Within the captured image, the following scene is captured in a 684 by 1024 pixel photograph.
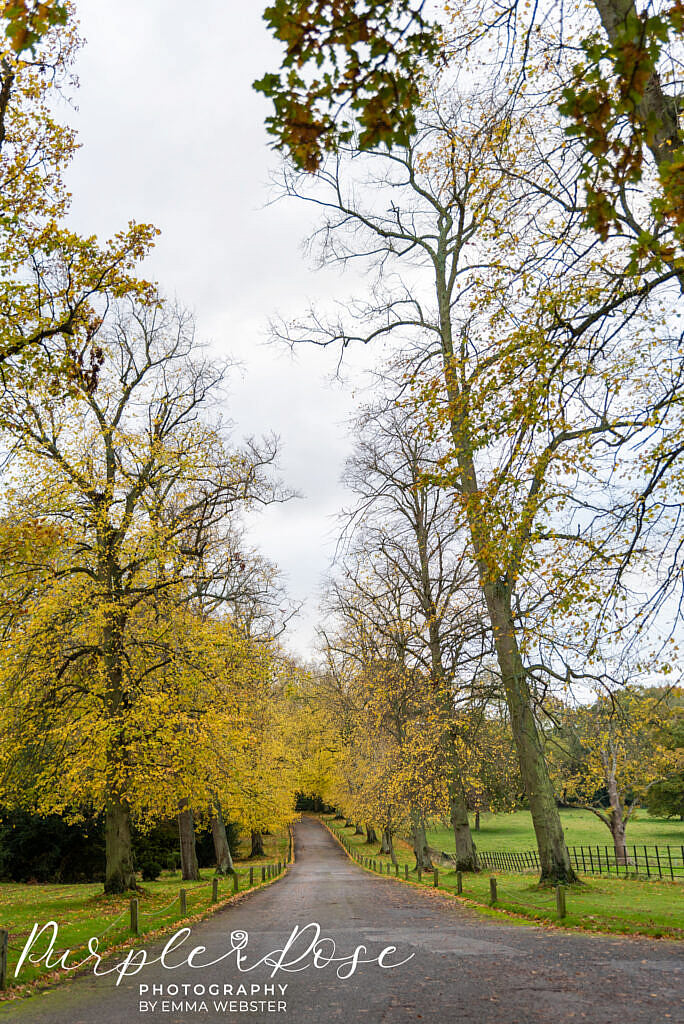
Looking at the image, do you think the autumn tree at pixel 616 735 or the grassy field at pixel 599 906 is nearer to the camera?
the grassy field at pixel 599 906

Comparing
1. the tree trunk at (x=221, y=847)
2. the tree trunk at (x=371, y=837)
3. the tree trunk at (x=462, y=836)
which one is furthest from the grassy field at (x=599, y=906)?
the tree trunk at (x=371, y=837)

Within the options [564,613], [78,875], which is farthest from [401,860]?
[564,613]

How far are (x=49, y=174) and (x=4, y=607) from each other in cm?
913

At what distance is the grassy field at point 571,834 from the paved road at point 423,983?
3395 centimetres

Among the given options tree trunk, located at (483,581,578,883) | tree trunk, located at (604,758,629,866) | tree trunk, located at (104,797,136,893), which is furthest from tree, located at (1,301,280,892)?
tree trunk, located at (604,758,629,866)

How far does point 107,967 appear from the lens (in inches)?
405

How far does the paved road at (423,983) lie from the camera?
679 cm

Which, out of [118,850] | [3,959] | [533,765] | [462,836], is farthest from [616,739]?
[3,959]

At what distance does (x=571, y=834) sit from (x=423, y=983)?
5437 cm

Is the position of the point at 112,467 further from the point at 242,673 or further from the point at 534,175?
the point at 534,175

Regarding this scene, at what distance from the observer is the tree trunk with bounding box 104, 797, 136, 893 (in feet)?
60.8

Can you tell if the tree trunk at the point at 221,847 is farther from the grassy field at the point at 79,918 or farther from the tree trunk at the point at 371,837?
the tree trunk at the point at 371,837

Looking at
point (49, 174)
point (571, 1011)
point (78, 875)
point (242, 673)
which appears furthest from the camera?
point (78, 875)

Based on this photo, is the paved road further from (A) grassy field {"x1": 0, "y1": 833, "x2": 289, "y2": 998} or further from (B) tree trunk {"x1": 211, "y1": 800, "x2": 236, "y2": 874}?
(B) tree trunk {"x1": 211, "y1": 800, "x2": 236, "y2": 874}
